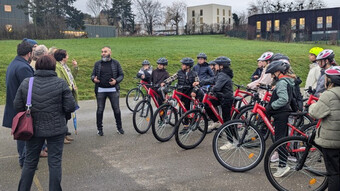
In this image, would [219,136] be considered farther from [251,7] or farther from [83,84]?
[251,7]

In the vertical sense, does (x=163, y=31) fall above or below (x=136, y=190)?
above

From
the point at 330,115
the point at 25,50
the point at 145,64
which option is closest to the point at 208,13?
the point at 145,64

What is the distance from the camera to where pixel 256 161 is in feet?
17.0

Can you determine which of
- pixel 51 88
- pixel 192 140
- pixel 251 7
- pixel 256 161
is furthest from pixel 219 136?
pixel 251 7

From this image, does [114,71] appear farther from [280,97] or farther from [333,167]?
[333,167]

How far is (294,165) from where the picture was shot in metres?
4.48

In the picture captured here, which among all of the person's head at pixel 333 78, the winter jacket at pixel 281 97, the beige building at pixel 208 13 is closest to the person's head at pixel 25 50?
the winter jacket at pixel 281 97

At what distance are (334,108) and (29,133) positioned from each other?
3355 mm

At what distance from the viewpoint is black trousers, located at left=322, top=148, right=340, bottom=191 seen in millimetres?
3637

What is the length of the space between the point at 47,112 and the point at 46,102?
117 mm

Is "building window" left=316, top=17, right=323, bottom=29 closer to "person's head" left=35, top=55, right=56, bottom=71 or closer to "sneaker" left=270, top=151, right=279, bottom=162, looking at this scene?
"sneaker" left=270, top=151, right=279, bottom=162

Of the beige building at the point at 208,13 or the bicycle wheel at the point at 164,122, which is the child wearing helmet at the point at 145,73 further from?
the beige building at the point at 208,13

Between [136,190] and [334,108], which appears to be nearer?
[334,108]

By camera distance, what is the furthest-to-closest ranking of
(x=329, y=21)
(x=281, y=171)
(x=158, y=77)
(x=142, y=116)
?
1. (x=329, y=21)
2. (x=158, y=77)
3. (x=142, y=116)
4. (x=281, y=171)
